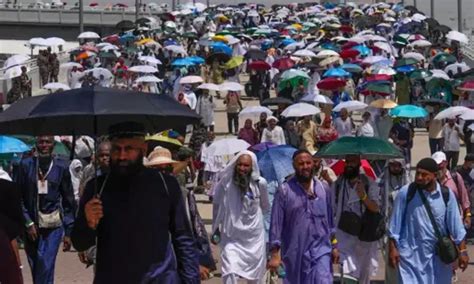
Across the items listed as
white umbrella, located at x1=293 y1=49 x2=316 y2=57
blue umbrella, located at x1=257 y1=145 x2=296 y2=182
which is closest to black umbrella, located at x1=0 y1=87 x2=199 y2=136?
blue umbrella, located at x1=257 y1=145 x2=296 y2=182

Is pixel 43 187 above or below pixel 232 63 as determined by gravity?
below

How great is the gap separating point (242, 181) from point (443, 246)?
175cm

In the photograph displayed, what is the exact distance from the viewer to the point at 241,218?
36.3 feet

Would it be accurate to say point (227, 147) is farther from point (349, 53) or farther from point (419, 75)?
point (349, 53)

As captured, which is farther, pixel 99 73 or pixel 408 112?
pixel 99 73

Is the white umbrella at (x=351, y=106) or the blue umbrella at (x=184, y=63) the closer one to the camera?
the white umbrella at (x=351, y=106)

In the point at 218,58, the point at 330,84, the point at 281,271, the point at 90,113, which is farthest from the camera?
the point at 218,58

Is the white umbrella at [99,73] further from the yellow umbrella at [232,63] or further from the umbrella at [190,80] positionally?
the umbrella at [190,80]

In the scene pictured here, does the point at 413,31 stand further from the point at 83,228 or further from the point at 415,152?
the point at 83,228

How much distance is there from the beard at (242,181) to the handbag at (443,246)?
153cm

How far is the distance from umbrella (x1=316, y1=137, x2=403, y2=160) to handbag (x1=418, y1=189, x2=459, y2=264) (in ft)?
5.40

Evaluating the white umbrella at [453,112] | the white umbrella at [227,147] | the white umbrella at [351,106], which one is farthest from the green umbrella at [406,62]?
the white umbrella at [227,147]

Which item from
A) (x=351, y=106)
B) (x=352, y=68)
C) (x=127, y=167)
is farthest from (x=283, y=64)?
(x=127, y=167)

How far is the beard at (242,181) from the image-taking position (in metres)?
10.8
